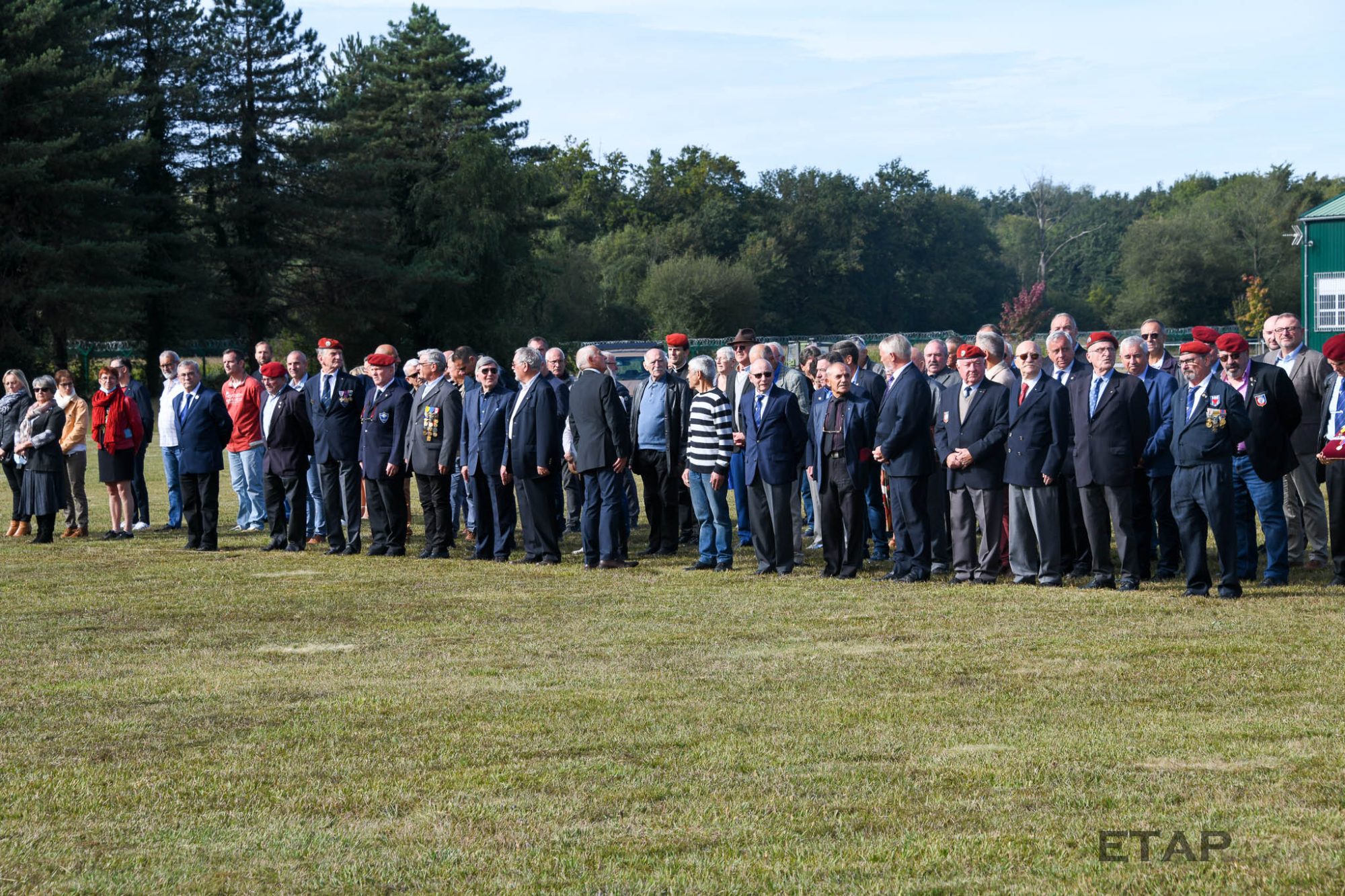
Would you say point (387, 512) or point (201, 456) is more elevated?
point (201, 456)

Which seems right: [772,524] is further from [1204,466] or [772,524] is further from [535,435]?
[1204,466]

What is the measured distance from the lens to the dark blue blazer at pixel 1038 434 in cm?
1071

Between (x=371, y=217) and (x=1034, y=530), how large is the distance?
40.7 meters

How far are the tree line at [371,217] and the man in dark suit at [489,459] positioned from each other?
2780 centimetres

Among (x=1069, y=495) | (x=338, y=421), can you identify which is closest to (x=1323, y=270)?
(x=1069, y=495)

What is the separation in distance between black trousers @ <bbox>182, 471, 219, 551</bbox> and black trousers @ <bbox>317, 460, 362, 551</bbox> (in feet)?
3.69

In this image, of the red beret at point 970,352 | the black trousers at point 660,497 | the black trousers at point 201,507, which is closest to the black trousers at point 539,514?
the black trousers at point 660,497

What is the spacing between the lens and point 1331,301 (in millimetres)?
48219

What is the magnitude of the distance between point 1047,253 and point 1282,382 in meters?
114

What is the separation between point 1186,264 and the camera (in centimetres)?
8325

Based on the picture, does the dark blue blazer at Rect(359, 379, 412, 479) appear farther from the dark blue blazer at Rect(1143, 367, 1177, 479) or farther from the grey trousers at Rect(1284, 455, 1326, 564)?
the grey trousers at Rect(1284, 455, 1326, 564)

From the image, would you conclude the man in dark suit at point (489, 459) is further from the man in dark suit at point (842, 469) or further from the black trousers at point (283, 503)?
the man in dark suit at point (842, 469)

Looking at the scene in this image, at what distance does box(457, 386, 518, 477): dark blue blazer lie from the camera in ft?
42.3

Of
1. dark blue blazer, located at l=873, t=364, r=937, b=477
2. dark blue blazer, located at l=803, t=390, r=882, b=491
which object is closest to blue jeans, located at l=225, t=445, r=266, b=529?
dark blue blazer, located at l=803, t=390, r=882, b=491
